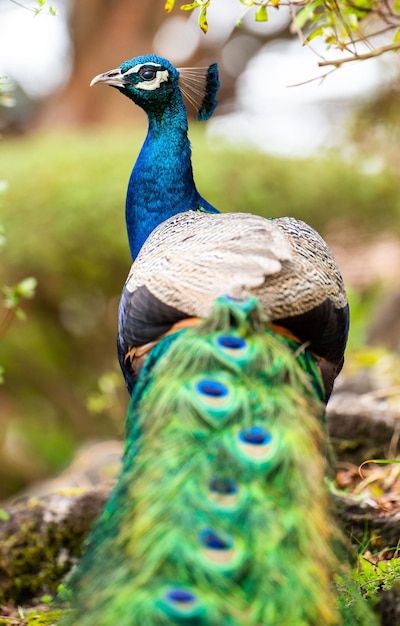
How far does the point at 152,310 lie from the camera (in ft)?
8.21

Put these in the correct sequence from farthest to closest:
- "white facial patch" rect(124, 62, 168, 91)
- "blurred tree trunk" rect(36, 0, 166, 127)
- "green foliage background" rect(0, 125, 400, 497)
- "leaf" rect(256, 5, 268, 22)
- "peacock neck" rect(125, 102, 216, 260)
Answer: "blurred tree trunk" rect(36, 0, 166, 127) < "green foliage background" rect(0, 125, 400, 497) < "white facial patch" rect(124, 62, 168, 91) < "peacock neck" rect(125, 102, 216, 260) < "leaf" rect(256, 5, 268, 22)

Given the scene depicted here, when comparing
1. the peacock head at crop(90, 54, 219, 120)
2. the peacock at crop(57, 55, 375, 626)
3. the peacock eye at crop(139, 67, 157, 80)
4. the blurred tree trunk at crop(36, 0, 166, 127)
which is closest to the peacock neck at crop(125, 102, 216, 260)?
the peacock head at crop(90, 54, 219, 120)

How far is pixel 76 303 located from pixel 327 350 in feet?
19.3

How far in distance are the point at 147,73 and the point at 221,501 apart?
2.43 m

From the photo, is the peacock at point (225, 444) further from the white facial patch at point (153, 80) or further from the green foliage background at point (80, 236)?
the green foliage background at point (80, 236)

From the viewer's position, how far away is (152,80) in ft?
12.4

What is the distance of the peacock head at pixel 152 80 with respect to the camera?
12.3 feet

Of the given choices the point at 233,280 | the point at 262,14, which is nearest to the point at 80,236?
the point at 262,14

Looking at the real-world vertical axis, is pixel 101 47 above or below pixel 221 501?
above

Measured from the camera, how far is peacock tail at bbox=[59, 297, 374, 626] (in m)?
1.80

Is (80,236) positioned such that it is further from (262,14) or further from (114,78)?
(262,14)

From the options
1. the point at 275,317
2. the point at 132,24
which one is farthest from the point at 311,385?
the point at 132,24

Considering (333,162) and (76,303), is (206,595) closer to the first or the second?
(76,303)

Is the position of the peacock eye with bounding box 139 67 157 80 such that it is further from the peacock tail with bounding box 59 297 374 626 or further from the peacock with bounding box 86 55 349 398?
the peacock tail with bounding box 59 297 374 626
